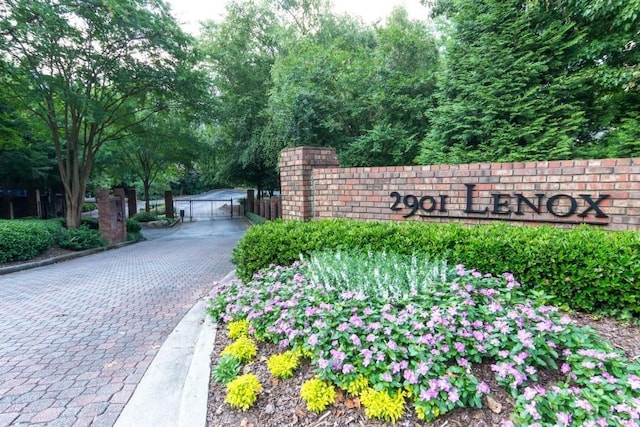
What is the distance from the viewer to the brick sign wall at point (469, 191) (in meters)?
3.64

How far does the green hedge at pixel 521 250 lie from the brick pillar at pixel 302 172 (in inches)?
43.7

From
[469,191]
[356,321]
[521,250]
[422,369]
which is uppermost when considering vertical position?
[469,191]

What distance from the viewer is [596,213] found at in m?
3.71

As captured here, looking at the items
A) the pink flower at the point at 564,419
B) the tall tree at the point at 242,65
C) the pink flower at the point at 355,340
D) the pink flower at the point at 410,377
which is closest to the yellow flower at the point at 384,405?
the pink flower at the point at 410,377

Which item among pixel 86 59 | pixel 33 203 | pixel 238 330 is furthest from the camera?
pixel 33 203

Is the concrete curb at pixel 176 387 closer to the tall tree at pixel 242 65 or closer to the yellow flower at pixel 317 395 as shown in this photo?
the yellow flower at pixel 317 395

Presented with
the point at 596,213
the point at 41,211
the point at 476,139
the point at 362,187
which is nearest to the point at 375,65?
the point at 476,139

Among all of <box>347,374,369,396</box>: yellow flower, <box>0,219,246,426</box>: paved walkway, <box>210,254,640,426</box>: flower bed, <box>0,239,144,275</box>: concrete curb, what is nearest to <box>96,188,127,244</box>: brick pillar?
<box>0,239,144,275</box>: concrete curb

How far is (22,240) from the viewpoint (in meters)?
8.02

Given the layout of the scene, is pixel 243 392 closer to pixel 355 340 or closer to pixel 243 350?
pixel 243 350

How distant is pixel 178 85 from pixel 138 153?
34.0ft

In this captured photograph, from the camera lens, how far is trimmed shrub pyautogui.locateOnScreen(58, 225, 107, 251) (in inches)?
395

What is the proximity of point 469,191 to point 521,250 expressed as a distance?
1288 mm

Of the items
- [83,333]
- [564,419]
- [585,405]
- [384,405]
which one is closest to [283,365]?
[384,405]
